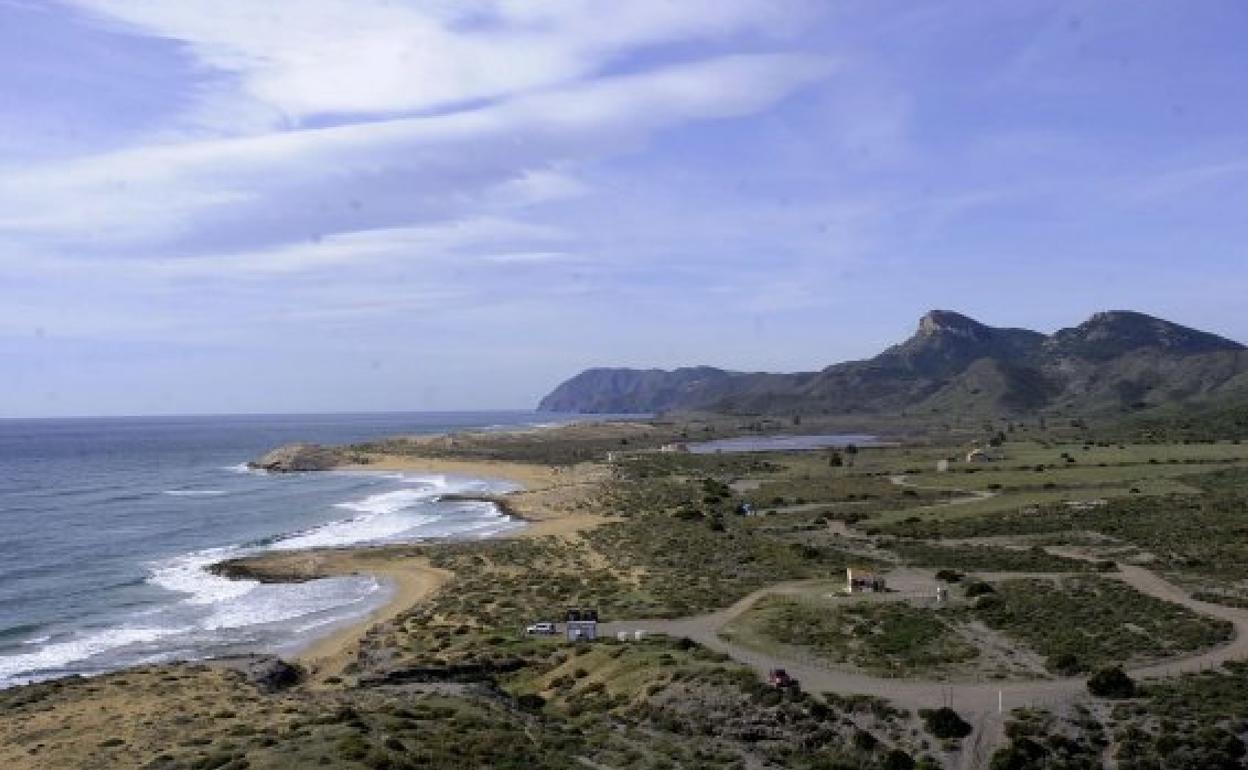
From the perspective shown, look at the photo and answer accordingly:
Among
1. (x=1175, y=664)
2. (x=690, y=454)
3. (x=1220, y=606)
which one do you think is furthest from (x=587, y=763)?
(x=690, y=454)

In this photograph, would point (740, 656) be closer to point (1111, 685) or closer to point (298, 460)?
point (1111, 685)

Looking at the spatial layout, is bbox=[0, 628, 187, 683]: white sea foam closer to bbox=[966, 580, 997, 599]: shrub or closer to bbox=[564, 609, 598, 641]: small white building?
bbox=[564, 609, 598, 641]: small white building

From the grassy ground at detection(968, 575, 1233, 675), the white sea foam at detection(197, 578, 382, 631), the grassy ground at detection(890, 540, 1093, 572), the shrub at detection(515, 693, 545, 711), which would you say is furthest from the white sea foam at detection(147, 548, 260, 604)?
the grassy ground at detection(968, 575, 1233, 675)

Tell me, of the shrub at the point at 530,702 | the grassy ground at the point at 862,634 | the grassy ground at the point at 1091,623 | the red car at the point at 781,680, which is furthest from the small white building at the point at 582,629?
the grassy ground at the point at 1091,623

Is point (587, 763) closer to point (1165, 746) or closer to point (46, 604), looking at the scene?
point (1165, 746)

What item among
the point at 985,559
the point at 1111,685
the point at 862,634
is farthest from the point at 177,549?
the point at 1111,685

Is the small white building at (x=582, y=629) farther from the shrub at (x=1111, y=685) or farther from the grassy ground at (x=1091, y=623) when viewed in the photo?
the shrub at (x=1111, y=685)
